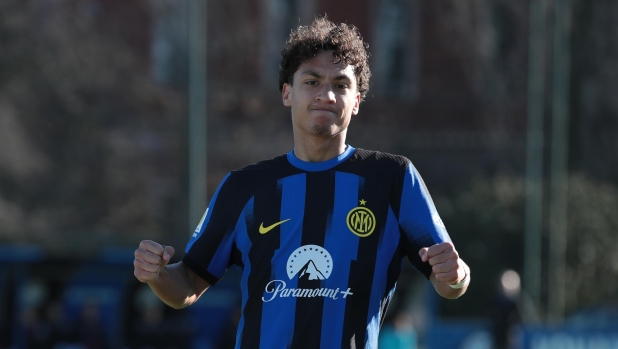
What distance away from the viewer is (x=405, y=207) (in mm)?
3498

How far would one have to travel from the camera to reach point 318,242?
136 inches

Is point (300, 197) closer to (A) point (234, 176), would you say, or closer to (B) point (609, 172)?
(A) point (234, 176)

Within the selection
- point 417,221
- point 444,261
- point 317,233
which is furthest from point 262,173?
point 444,261

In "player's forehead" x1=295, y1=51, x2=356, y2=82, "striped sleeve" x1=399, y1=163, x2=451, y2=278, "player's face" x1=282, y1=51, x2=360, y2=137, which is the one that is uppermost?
"player's forehead" x1=295, y1=51, x2=356, y2=82

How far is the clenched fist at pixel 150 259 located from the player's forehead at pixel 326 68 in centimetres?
80

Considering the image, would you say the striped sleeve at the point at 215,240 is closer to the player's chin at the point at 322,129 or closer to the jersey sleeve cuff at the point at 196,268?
the jersey sleeve cuff at the point at 196,268

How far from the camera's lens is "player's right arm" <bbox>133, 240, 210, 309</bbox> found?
3367 millimetres

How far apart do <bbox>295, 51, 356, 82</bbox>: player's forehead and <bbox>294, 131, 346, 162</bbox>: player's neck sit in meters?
0.21

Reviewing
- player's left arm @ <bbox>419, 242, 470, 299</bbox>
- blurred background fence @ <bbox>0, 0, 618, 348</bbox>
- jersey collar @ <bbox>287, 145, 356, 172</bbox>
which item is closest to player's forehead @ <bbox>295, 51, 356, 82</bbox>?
jersey collar @ <bbox>287, 145, 356, 172</bbox>

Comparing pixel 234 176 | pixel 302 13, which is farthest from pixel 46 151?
pixel 234 176

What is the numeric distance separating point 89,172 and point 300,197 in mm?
12264

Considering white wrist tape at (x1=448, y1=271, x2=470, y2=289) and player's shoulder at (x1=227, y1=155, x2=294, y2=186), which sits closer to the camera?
white wrist tape at (x1=448, y1=271, x2=470, y2=289)

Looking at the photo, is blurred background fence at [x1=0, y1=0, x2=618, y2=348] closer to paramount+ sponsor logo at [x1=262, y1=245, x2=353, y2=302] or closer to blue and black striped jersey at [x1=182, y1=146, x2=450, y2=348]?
blue and black striped jersey at [x1=182, y1=146, x2=450, y2=348]

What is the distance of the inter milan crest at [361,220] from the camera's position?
3.45 meters
